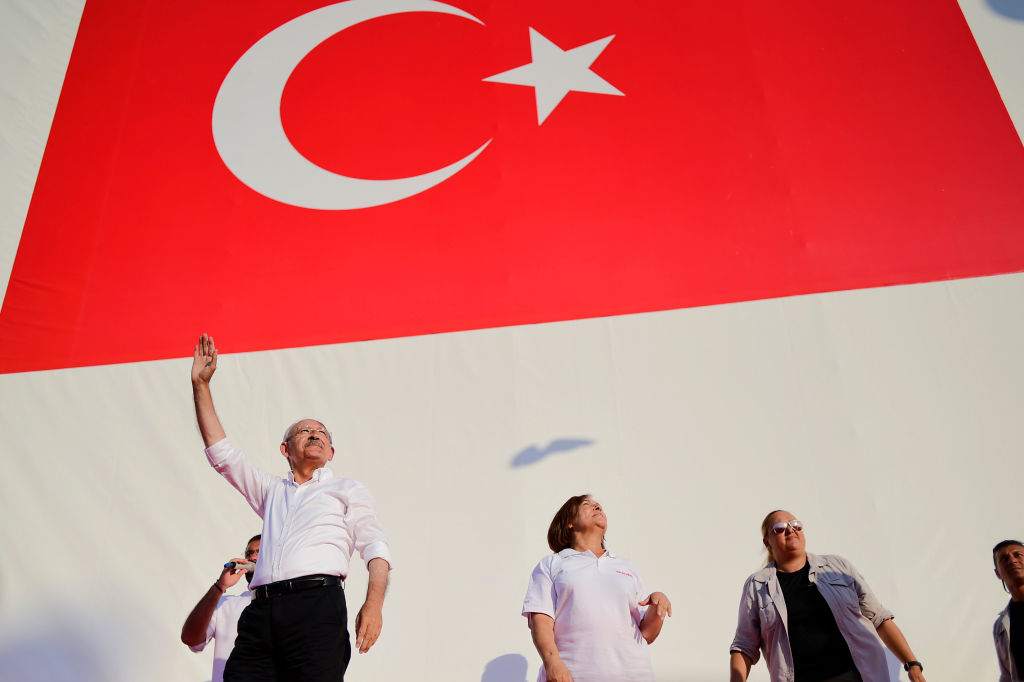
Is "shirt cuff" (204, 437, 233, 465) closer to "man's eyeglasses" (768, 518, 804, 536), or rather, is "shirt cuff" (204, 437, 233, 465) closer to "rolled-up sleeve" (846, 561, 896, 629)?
"man's eyeglasses" (768, 518, 804, 536)

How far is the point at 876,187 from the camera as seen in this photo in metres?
3.26

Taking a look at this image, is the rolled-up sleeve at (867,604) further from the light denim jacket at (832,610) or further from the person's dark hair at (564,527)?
the person's dark hair at (564,527)

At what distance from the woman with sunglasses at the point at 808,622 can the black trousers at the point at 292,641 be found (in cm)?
100

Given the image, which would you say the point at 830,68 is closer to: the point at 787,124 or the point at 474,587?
the point at 787,124

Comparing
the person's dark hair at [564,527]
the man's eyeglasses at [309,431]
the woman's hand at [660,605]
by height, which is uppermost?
the man's eyeglasses at [309,431]

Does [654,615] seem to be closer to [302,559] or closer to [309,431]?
[302,559]

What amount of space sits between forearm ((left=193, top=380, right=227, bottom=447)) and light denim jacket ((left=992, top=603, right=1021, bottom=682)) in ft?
7.12

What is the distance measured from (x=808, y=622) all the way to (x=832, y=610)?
6 centimetres

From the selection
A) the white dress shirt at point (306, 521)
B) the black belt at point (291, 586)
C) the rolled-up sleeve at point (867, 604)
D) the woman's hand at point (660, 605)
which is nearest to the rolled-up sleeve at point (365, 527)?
the white dress shirt at point (306, 521)

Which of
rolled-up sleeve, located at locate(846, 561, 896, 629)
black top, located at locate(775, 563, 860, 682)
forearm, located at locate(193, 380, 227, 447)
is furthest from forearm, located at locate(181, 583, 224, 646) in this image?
rolled-up sleeve, located at locate(846, 561, 896, 629)

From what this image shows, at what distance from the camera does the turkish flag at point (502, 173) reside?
323 cm

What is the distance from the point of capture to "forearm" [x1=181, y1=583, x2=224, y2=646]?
2.10m

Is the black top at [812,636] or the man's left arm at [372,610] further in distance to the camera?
the black top at [812,636]

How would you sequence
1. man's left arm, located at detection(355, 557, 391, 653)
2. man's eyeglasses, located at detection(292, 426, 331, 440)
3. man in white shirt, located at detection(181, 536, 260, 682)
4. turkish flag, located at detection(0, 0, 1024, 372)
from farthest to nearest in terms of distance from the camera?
turkish flag, located at detection(0, 0, 1024, 372), man in white shirt, located at detection(181, 536, 260, 682), man's eyeglasses, located at detection(292, 426, 331, 440), man's left arm, located at detection(355, 557, 391, 653)
